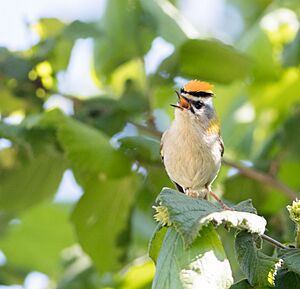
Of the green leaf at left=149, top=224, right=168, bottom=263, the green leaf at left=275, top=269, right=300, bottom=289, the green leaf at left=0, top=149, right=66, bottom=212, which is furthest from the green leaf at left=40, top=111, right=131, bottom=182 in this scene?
the green leaf at left=275, top=269, right=300, bottom=289

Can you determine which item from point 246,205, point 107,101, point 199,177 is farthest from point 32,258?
point 246,205

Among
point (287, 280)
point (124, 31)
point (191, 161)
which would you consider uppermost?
point (124, 31)

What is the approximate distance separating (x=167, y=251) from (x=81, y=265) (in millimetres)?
2584

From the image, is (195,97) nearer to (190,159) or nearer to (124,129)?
(190,159)

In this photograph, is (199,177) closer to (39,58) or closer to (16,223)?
(39,58)

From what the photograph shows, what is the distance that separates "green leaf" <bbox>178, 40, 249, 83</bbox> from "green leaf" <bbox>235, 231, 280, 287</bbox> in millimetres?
2039

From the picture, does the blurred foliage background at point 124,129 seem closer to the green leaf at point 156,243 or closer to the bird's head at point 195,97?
the bird's head at point 195,97

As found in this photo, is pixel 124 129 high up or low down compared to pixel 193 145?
up

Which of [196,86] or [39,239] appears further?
[39,239]

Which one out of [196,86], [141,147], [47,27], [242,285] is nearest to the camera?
[242,285]

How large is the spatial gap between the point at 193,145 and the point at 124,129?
4.22 feet

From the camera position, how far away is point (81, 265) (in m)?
4.69

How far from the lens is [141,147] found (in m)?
3.70

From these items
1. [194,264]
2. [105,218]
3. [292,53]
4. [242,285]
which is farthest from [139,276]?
[194,264]
